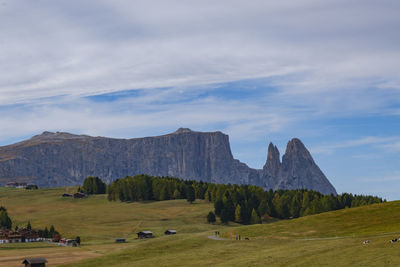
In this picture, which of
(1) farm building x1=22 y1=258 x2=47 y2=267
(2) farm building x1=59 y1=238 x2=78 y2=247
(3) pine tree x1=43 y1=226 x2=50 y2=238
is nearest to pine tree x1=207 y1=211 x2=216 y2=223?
(3) pine tree x1=43 y1=226 x2=50 y2=238

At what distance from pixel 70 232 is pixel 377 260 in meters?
119

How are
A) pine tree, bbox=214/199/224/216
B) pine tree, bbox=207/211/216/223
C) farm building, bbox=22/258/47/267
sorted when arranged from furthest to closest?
pine tree, bbox=214/199/224/216 < pine tree, bbox=207/211/216/223 < farm building, bbox=22/258/47/267

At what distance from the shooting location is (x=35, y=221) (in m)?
191

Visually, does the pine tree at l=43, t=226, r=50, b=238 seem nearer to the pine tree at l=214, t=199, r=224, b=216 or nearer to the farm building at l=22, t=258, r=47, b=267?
the pine tree at l=214, t=199, r=224, b=216

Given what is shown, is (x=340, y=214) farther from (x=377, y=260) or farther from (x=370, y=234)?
(x=377, y=260)

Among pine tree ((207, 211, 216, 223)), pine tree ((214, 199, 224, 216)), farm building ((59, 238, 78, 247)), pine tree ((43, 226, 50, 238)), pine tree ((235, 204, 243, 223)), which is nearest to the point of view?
farm building ((59, 238, 78, 247))

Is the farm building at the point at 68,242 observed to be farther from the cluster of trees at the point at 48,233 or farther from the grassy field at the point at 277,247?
the cluster of trees at the point at 48,233

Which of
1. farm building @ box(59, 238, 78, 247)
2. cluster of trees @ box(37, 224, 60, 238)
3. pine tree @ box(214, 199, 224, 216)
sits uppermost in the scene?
pine tree @ box(214, 199, 224, 216)

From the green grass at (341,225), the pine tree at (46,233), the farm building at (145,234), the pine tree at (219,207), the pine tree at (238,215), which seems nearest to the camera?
the green grass at (341,225)

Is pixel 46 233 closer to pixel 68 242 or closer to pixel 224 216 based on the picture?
pixel 68 242

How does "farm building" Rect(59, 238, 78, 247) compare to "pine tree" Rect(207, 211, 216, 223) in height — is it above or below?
below

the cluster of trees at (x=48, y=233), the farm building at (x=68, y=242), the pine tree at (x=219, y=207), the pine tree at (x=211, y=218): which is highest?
the pine tree at (x=219, y=207)

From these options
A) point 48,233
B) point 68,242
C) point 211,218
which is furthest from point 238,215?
point 68,242

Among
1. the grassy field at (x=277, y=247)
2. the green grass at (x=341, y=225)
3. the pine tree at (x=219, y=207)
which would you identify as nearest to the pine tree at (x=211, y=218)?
the pine tree at (x=219, y=207)
